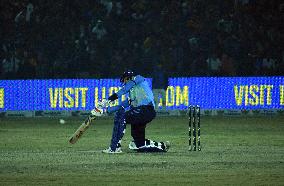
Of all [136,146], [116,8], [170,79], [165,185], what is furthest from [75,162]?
[116,8]

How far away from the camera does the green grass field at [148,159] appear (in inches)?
545

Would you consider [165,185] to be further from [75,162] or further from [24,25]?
[24,25]

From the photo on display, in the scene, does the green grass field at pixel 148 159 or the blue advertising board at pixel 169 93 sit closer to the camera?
the green grass field at pixel 148 159

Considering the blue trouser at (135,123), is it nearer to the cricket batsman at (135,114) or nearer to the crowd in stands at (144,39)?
the cricket batsman at (135,114)

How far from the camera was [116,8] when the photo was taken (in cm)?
3597

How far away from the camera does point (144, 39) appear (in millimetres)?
35281

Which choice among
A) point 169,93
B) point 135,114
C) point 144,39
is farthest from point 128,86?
point 144,39

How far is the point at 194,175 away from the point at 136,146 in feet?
14.9

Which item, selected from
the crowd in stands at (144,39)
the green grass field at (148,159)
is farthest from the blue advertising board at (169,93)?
the green grass field at (148,159)

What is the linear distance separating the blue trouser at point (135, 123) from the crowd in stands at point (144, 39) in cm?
1522

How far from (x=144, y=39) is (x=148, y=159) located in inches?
726

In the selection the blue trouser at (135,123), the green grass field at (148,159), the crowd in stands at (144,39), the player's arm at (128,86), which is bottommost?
the green grass field at (148,159)

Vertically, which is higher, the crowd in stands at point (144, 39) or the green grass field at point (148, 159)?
the crowd in stands at point (144, 39)

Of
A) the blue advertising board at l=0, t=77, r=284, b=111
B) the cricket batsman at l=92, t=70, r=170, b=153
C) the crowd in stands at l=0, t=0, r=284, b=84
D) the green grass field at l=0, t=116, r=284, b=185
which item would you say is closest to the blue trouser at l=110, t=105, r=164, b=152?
the cricket batsman at l=92, t=70, r=170, b=153
